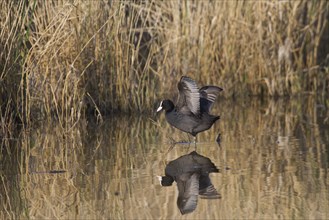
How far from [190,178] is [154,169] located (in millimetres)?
423

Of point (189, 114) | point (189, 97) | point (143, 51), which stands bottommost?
point (189, 114)

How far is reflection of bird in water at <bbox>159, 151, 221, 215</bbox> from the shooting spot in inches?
212

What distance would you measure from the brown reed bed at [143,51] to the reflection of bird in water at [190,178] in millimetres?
1892

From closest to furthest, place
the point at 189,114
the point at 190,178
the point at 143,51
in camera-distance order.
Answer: the point at 190,178, the point at 189,114, the point at 143,51

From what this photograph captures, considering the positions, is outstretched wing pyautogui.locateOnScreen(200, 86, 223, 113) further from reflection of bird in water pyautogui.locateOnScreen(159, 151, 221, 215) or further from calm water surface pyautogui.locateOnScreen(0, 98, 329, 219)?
reflection of bird in water pyautogui.locateOnScreen(159, 151, 221, 215)

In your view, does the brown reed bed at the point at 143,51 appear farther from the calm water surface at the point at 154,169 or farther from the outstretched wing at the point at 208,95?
the outstretched wing at the point at 208,95

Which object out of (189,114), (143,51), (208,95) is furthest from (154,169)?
(143,51)

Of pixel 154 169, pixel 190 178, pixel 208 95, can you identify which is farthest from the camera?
pixel 208 95

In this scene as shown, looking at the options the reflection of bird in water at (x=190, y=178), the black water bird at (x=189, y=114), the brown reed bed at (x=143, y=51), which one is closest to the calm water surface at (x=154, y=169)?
the reflection of bird in water at (x=190, y=178)

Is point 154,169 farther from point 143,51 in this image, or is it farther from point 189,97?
point 143,51

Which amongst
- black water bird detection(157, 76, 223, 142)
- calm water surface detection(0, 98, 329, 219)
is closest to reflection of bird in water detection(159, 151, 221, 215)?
calm water surface detection(0, 98, 329, 219)

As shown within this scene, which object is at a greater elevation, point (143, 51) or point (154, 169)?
point (143, 51)

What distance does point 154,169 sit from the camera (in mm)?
6488

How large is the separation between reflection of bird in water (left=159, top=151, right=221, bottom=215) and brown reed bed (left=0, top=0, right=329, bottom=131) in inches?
74.5
